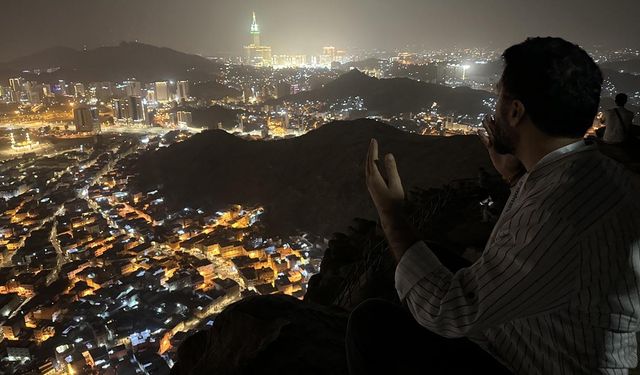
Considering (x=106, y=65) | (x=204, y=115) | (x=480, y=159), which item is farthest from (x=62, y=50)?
(x=480, y=159)

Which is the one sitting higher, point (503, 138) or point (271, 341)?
point (503, 138)

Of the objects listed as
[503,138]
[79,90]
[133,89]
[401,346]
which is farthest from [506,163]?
[79,90]

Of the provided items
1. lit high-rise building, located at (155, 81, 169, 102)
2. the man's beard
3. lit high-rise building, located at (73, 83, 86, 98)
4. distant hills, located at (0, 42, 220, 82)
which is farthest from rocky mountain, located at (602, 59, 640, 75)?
lit high-rise building, located at (73, 83, 86, 98)

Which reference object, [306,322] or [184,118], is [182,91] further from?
[306,322]

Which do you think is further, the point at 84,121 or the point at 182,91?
the point at 182,91

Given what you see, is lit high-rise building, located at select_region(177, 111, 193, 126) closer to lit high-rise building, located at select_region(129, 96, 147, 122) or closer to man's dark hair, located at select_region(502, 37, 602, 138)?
lit high-rise building, located at select_region(129, 96, 147, 122)
